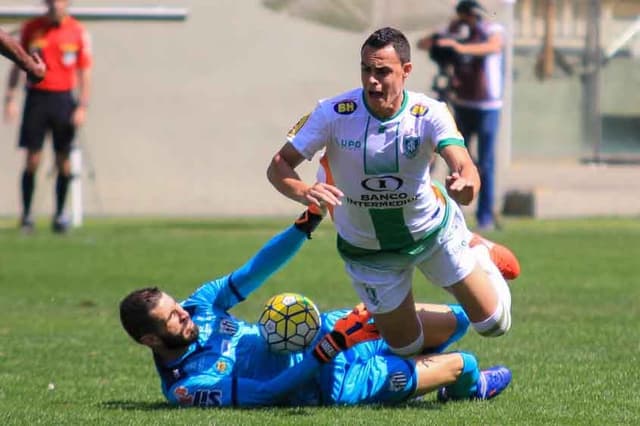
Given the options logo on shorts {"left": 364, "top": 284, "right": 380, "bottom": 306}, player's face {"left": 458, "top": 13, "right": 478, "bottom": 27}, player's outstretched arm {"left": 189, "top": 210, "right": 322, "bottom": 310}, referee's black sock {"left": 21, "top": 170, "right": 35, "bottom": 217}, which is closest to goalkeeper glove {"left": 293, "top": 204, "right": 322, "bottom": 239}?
player's outstretched arm {"left": 189, "top": 210, "right": 322, "bottom": 310}

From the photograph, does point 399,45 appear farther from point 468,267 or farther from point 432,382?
point 432,382

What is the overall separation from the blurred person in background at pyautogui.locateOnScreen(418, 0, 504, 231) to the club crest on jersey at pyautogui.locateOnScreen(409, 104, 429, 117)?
384 inches

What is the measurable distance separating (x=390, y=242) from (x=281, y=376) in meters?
0.81

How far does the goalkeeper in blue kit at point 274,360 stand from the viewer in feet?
22.4

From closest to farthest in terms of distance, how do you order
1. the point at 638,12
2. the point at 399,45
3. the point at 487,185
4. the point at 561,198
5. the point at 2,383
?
the point at 399,45 < the point at 2,383 < the point at 487,185 < the point at 561,198 < the point at 638,12

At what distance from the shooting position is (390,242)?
6820mm

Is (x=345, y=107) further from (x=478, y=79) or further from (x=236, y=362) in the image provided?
(x=478, y=79)

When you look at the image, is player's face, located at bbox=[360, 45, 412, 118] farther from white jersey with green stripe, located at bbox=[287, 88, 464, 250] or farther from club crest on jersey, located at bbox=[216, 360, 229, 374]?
club crest on jersey, located at bbox=[216, 360, 229, 374]

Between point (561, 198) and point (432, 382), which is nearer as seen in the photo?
point (432, 382)

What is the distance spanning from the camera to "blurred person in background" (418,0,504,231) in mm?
16328

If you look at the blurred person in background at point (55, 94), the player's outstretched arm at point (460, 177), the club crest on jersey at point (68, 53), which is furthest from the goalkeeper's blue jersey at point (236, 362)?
the club crest on jersey at point (68, 53)

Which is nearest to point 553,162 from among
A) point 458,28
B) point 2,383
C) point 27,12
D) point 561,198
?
point 561,198

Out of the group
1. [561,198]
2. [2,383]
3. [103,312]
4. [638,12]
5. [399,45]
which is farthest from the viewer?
[638,12]

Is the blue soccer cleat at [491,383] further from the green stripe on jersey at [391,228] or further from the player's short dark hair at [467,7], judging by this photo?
the player's short dark hair at [467,7]
